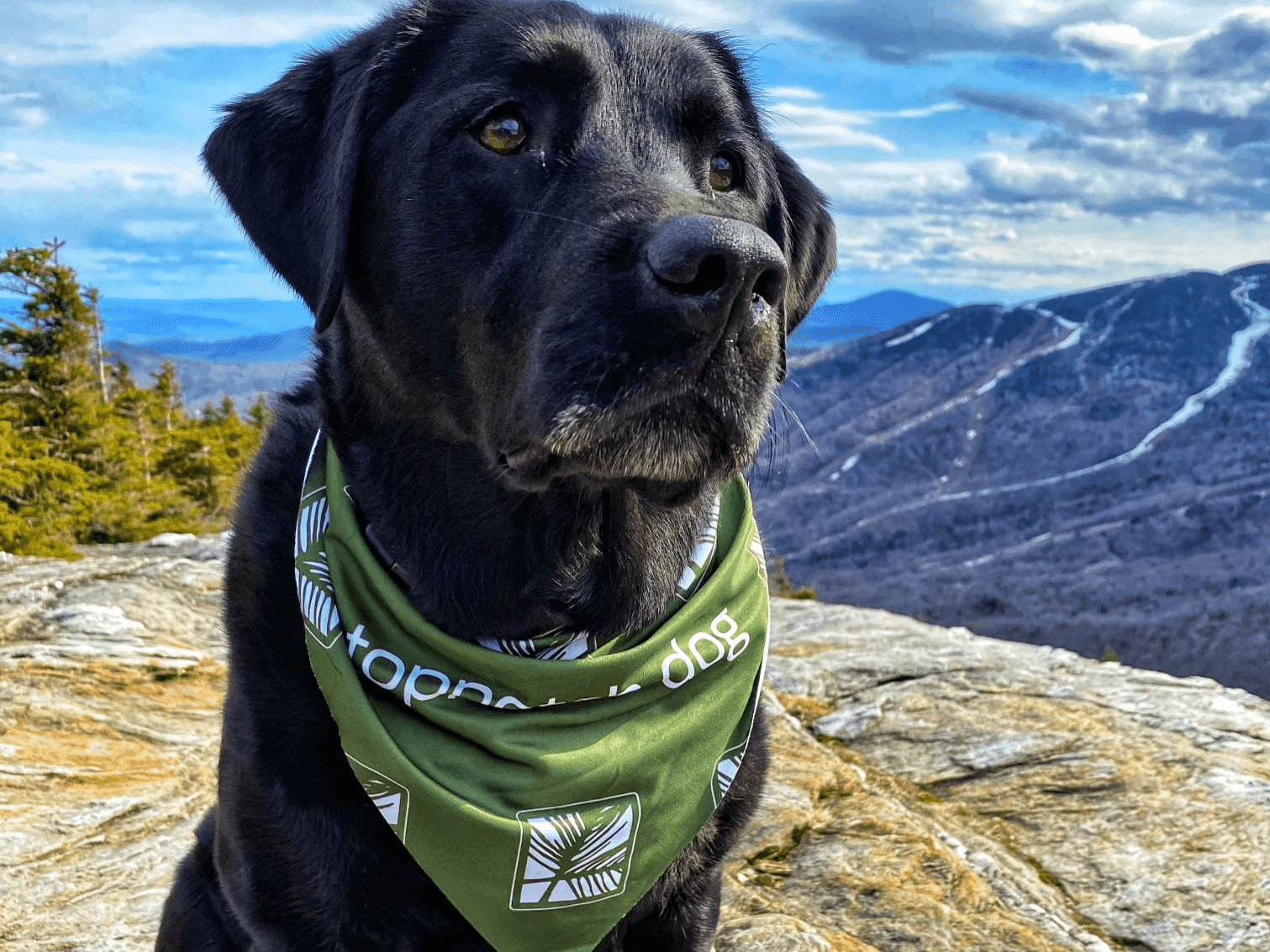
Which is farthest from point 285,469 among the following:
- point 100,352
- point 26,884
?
point 100,352

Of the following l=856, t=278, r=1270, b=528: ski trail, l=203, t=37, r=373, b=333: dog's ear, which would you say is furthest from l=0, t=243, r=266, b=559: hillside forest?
l=856, t=278, r=1270, b=528: ski trail

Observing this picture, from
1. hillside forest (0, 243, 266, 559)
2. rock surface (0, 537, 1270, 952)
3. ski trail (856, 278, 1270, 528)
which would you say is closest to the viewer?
rock surface (0, 537, 1270, 952)

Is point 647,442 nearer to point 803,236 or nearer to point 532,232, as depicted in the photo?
point 532,232

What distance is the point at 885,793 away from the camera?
15.7 ft

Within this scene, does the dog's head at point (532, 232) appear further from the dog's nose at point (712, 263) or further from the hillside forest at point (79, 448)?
the hillside forest at point (79, 448)

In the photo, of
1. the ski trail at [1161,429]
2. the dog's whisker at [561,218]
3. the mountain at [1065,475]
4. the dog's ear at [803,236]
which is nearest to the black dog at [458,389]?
the dog's whisker at [561,218]

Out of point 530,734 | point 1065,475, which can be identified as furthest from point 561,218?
point 1065,475

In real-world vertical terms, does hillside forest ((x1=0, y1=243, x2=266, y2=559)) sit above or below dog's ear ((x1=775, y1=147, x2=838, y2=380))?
below

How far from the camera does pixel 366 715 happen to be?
276cm

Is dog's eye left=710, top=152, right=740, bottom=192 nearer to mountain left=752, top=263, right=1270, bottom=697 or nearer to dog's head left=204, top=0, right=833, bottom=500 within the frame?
dog's head left=204, top=0, right=833, bottom=500

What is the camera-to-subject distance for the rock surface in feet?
12.7

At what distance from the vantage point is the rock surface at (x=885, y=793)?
3.88 metres

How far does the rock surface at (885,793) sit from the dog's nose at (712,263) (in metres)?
2.36

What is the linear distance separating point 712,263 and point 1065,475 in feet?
320
